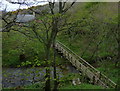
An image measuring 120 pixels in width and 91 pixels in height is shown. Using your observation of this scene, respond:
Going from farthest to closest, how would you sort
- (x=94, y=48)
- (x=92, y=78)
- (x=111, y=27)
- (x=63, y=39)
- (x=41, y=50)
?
(x=63, y=39), (x=41, y=50), (x=94, y=48), (x=111, y=27), (x=92, y=78)

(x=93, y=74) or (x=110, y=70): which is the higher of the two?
(x=93, y=74)

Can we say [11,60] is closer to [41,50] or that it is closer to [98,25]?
[41,50]

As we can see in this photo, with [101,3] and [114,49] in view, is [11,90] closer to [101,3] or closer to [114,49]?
[114,49]

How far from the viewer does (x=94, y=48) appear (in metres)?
17.4

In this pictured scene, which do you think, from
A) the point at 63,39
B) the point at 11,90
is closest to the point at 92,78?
the point at 11,90

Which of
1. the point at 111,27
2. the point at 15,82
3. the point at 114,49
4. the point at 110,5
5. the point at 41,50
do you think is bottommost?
the point at 15,82

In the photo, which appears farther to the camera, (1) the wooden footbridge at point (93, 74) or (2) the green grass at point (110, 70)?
(2) the green grass at point (110, 70)

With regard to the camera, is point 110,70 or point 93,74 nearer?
point 93,74

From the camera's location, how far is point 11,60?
16.9m

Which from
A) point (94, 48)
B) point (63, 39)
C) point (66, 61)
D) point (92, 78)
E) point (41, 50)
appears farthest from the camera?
point (63, 39)

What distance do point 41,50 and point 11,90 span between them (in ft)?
34.4

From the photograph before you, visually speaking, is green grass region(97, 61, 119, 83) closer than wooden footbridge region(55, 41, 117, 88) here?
No

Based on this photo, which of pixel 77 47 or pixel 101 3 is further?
pixel 77 47

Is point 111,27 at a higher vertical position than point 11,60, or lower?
higher
